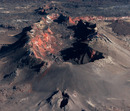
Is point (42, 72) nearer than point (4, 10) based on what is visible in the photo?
Yes

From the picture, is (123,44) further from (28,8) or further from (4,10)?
(4,10)

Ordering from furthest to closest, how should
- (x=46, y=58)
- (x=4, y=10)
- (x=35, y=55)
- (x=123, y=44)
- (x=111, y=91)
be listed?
(x=4, y=10)
(x=123, y=44)
(x=46, y=58)
(x=35, y=55)
(x=111, y=91)

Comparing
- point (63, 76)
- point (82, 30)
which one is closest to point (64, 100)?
point (63, 76)

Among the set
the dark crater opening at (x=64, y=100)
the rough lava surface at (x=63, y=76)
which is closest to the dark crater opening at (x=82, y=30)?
the rough lava surface at (x=63, y=76)

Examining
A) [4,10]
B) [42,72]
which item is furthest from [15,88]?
[4,10]

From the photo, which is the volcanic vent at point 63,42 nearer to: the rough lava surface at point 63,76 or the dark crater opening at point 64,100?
the rough lava surface at point 63,76

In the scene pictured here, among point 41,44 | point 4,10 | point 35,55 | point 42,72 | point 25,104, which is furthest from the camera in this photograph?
point 4,10

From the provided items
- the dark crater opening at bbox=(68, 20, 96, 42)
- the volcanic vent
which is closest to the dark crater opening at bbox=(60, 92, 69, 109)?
the volcanic vent

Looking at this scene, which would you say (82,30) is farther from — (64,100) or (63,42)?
(64,100)
